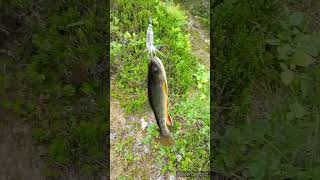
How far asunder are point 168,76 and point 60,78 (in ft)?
3.06

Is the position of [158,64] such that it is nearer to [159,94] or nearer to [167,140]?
[159,94]

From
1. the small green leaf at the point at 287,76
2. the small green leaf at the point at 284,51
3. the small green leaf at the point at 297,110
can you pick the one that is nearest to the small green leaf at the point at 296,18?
the small green leaf at the point at 284,51

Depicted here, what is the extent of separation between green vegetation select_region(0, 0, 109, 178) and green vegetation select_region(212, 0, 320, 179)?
0.70 metres

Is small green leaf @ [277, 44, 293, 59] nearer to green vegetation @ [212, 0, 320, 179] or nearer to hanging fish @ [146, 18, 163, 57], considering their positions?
green vegetation @ [212, 0, 320, 179]

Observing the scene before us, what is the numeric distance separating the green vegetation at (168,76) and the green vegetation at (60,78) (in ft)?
1.44

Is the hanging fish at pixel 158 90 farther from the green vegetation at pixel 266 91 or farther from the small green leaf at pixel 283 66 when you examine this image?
the small green leaf at pixel 283 66

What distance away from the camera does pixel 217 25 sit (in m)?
3.32

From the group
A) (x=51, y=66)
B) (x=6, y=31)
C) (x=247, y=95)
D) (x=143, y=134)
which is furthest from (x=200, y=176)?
(x=6, y=31)

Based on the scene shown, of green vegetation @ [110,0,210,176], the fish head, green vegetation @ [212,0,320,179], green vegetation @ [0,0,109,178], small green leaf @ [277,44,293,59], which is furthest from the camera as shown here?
green vegetation @ [0,0,109,178]

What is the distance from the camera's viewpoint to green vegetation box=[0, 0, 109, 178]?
330cm

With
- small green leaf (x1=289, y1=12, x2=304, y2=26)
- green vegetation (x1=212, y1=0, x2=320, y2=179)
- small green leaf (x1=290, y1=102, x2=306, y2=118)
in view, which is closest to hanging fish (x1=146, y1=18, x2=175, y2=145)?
green vegetation (x1=212, y1=0, x2=320, y2=179)

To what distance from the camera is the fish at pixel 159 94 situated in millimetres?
2592

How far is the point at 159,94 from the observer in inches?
103

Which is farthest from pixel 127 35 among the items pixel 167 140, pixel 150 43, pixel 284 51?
pixel 284 51
